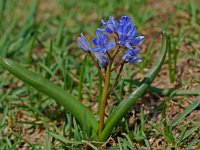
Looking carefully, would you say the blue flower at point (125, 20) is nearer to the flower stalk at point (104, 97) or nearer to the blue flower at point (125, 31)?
the blue flower at point (125, 31)

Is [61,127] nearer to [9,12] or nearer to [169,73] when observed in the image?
[169,73]

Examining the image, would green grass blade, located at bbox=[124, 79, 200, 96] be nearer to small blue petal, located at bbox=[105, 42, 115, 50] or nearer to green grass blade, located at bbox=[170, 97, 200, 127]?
green grass blade, located at bbox=[170, 97, 200, 127]

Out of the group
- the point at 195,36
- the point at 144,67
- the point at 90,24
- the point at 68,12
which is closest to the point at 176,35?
the point at 195,36

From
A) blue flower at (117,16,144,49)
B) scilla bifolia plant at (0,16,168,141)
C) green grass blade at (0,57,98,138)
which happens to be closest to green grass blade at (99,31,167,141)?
scilla bifolia plant at (0,16,168,141)

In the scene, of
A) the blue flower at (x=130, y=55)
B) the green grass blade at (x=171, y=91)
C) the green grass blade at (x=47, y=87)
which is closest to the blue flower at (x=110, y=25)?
the blue flower at (x=130, y=55)

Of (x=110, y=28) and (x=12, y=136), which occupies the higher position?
(x=110, y=28)

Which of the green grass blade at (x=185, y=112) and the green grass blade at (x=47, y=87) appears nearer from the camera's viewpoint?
the green grass blade at (x=47, y=87)
